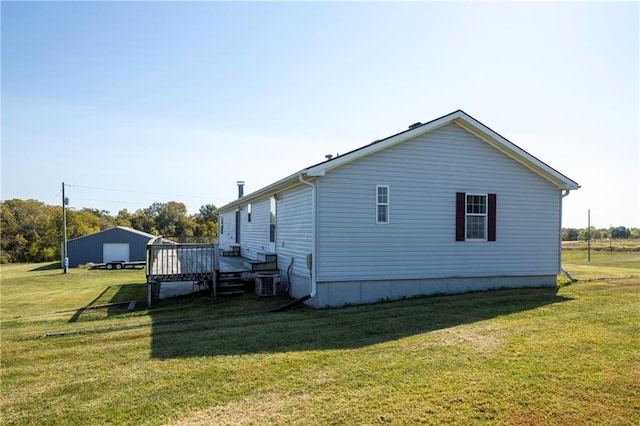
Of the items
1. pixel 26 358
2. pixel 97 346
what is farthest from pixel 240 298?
pixel 26 358

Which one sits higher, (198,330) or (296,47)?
(296,47)

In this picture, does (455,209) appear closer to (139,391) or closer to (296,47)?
(296,47)

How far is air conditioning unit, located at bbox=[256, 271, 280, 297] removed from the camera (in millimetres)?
11172

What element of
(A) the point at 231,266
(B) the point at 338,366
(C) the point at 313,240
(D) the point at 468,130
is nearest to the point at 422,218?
(D) the point at 468,130

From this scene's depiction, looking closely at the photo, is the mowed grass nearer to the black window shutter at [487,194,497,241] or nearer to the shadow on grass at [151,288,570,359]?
the shadow on grass at [151,288,570,359]

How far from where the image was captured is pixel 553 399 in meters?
4.08

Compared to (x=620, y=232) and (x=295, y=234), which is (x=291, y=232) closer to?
(x=295, y=234)

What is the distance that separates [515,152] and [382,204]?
4.29 m

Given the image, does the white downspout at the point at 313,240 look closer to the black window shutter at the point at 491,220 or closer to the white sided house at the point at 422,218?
the white sided house at the point at 422,218

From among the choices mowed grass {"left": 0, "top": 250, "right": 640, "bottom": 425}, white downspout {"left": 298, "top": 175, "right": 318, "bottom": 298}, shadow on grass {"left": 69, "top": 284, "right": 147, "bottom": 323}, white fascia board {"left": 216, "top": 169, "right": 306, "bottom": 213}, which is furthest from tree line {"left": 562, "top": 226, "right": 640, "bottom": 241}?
white downspout {"left": 298, "top": 175, "right": 318, "bottom": 298}

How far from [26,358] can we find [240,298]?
5573mm

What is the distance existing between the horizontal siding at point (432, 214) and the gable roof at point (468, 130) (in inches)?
6.9

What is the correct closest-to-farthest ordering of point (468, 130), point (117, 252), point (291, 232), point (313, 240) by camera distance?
1. point (313, 240)
2. point (468, 130)
3. point (291, 232)
4. point (117, 252)

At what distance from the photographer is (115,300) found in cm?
1291
